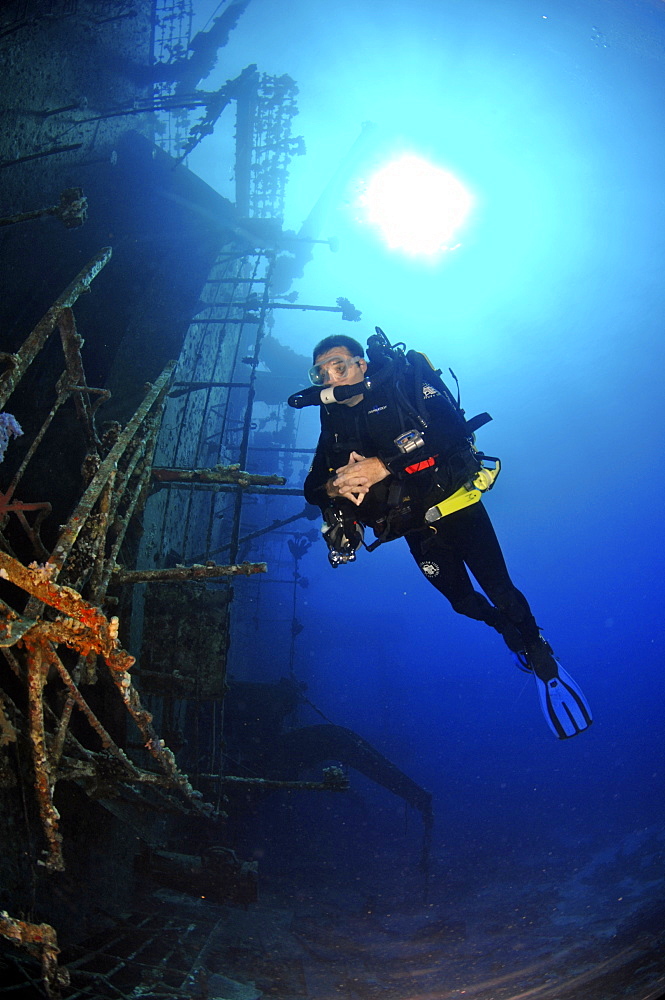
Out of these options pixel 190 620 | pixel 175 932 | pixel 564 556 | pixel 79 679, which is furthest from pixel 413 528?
pixel 564 556

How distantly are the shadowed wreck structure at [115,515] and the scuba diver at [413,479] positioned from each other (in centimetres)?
115

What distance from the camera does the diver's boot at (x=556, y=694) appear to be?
367 cm

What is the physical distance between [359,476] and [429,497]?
2.05 feet

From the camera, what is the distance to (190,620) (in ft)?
21.9

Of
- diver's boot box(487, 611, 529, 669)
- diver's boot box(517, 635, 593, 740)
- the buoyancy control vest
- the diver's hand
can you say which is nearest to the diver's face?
the buoyancy control vest

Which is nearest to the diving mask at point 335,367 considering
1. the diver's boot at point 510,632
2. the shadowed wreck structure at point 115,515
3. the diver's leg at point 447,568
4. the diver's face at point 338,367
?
the diver's face at point 338,367

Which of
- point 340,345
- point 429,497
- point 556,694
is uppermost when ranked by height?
point 340,345

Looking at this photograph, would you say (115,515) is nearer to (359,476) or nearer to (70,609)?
(70,609)

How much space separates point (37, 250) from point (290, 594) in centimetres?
6262

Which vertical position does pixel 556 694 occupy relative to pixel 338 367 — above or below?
below

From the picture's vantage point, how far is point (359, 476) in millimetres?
3635

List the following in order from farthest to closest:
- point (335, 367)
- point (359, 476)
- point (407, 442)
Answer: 1. point (335, 367)
2. point (359, 476)
3. point (407, 442)

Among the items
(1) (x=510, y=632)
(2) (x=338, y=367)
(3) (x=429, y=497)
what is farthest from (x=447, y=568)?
(2) (x=338, y=367)

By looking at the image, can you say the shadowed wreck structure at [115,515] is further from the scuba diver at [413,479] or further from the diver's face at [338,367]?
the diver's face at [338,367]
